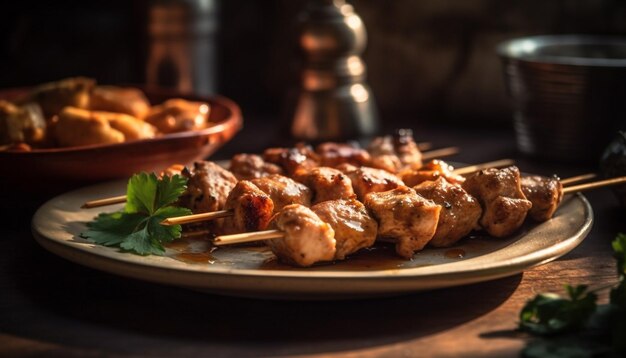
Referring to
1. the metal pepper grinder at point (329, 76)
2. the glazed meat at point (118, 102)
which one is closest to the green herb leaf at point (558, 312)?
the glazed meat at point (118, 102)

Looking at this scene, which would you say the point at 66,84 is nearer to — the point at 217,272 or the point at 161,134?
the point at 161,134

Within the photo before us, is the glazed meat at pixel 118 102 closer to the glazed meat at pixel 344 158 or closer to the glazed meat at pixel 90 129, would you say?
the glazed meat at pixel 90 129

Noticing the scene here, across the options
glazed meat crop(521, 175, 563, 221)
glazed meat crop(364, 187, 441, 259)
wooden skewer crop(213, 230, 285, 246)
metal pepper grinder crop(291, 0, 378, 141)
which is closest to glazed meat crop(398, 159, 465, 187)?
glazed meat crop(521, 175, 563, 221)

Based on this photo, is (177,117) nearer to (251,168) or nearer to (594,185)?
(251,168)

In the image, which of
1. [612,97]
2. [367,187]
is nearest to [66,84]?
[367,187]

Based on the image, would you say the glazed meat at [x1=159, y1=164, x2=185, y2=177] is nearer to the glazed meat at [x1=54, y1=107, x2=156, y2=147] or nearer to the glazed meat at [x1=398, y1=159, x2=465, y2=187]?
the glazed meat at [x1=54, y1=107, x2=156, y2=147]
